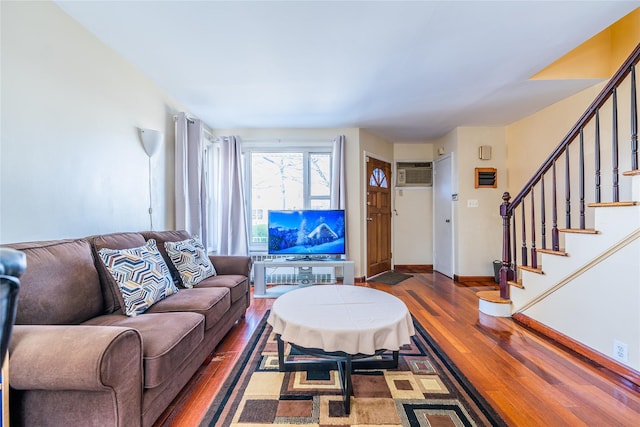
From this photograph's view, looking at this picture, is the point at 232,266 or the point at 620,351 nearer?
the point at 620,351

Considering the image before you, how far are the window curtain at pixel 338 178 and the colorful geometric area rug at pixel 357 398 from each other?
2.40 metres

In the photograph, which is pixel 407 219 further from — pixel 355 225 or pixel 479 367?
pixel 479 367

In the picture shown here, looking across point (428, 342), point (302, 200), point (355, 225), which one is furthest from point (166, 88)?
point (428, 342)

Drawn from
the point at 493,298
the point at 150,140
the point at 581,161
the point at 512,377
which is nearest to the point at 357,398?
the point at 512,377

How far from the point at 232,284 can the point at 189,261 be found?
42cm

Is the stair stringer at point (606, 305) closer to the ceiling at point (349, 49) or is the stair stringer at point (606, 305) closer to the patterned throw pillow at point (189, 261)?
the ceiling at point (349, 49)

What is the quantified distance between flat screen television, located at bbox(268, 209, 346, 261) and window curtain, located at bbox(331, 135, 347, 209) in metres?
0.32

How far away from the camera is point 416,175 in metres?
5.08

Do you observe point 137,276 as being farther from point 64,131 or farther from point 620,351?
point 620,351

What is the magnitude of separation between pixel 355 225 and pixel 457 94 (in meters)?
2.11

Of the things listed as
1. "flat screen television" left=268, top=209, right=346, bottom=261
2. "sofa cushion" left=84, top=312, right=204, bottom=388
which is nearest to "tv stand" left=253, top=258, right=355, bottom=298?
"flat screen television" left=268, top=209, right=346, bottom=261

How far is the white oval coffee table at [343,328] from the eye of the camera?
142 cm

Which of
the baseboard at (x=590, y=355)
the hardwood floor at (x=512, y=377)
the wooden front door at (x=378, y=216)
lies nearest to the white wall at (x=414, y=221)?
the wooden front door at (x=378, y=216)

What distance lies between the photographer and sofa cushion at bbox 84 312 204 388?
123cm
